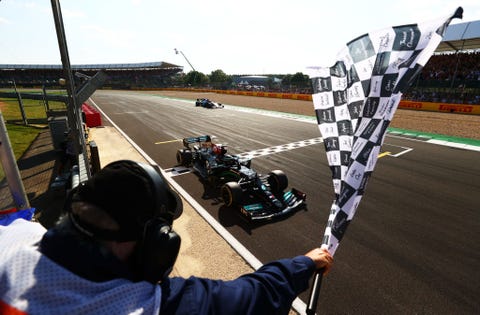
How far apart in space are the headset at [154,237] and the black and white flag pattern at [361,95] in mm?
1473

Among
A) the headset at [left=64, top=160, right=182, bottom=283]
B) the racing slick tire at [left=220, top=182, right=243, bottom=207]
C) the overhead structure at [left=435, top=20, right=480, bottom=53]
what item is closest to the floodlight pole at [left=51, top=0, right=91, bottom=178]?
the racing slick tire at [left=220, top=182, right=243, bottom=207]

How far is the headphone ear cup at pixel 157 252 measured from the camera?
1.28m

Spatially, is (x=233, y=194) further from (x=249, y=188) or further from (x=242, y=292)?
(x=242, y=292)

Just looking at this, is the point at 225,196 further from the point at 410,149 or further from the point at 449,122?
the point at 449,122

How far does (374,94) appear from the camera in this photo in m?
2.18

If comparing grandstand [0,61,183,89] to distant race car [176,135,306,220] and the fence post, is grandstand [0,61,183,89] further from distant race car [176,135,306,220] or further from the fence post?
the fence post

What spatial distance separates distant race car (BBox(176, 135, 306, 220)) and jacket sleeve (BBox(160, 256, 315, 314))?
136 inches

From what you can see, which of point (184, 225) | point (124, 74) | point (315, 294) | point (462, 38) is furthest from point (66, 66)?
point (124, 74)

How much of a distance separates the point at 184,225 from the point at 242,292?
3.93 m

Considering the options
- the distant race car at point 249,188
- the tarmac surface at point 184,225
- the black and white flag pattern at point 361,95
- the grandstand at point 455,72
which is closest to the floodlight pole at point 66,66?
the tarmac surface at point 184,225

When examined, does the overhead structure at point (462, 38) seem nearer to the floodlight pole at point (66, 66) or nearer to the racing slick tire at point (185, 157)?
the racing slick tire at point (185, 157)

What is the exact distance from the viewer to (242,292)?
1.42 meters

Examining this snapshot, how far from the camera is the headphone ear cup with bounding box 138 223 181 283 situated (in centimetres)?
128

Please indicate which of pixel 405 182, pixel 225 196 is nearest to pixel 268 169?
pixel 225 196
